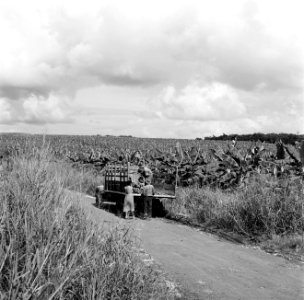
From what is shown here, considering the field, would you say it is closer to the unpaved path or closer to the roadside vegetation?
the roadside vegetation

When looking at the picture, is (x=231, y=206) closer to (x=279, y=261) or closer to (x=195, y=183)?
(x=279, y=261)

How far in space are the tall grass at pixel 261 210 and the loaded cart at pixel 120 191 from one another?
5.77 ft

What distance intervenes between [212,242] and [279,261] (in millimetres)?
1814

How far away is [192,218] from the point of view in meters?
13.1

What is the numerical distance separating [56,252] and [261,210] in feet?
20.6

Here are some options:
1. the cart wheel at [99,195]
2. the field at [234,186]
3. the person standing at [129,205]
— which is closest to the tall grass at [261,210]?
the field at [234,186]

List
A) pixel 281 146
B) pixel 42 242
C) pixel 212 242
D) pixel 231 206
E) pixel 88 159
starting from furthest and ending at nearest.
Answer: pixel 88 159 < pixel 281 146 < pixel 231 206 < pixel 212 242 < pixel 42 242

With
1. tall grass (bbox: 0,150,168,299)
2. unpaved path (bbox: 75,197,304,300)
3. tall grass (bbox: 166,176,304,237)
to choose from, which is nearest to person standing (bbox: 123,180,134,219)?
tall grass (bbox: 166,176,304,237)

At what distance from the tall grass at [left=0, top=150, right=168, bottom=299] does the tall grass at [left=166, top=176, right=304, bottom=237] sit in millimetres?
4768

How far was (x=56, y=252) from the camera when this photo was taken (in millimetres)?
5426

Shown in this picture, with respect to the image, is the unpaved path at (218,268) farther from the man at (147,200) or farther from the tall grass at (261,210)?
the man at (147,200)

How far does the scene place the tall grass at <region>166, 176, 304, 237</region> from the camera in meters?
10.5

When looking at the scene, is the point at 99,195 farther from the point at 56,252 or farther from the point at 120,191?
the point at 56,252

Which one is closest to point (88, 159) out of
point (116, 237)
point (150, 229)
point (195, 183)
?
point (195, 183)
